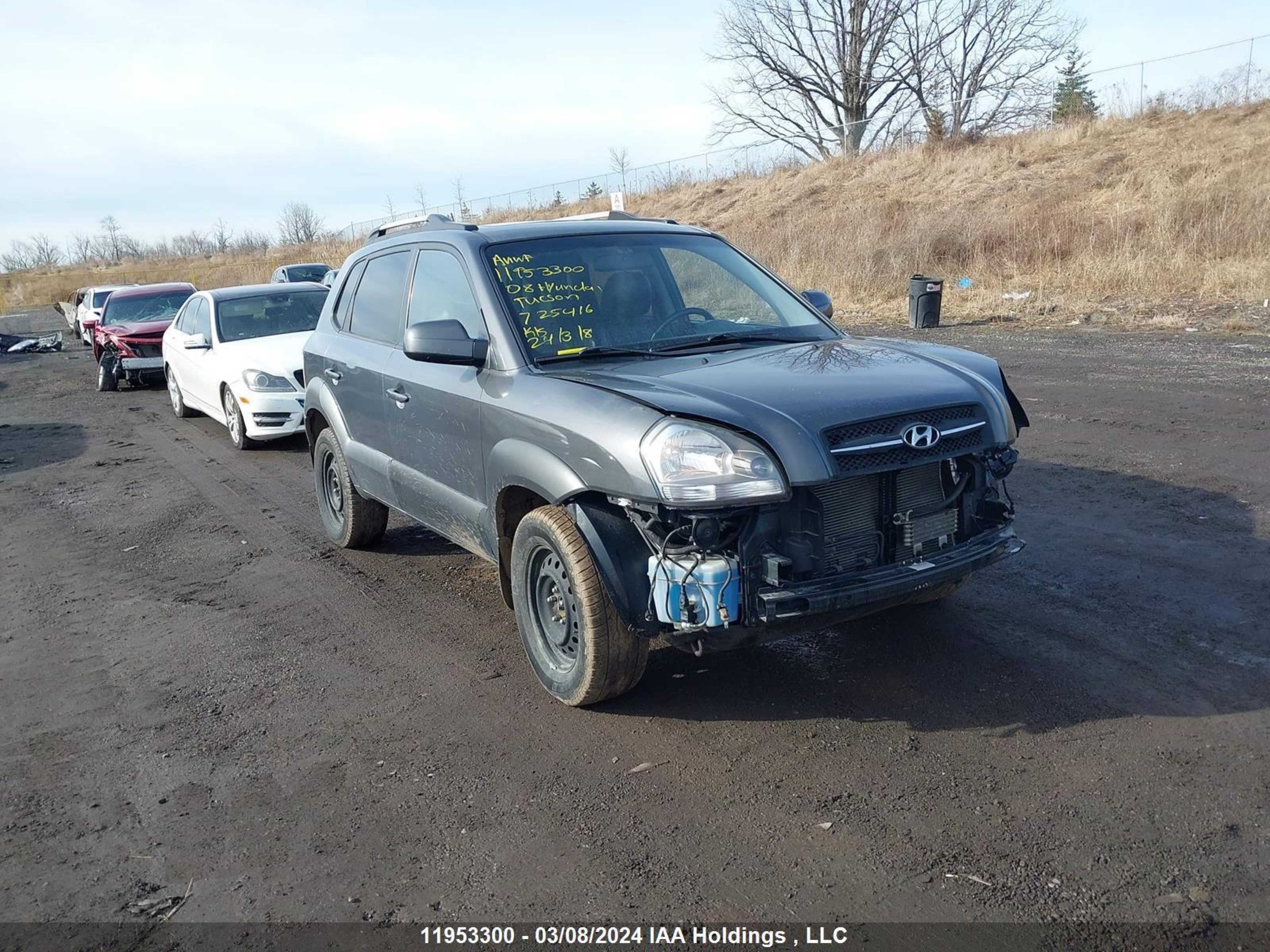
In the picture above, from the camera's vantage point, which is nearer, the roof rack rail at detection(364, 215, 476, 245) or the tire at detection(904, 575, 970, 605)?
the tire at detection(904, 575, 970, 605)

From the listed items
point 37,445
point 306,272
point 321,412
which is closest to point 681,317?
point 321,412

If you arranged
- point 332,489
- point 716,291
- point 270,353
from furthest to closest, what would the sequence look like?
1. point 270,353
2. point 332,489
3. point 716,291

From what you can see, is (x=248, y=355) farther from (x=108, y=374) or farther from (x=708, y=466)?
(x=708, y=466)

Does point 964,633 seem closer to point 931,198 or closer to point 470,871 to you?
point 470,871

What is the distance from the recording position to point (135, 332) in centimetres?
1752

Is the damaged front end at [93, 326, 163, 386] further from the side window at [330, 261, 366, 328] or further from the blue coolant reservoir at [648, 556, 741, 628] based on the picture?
the blue coolant reservoir at [648, 556, 741, 628]

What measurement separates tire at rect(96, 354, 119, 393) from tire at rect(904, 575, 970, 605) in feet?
53.7

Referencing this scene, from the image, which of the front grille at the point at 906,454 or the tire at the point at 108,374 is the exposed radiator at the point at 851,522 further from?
the tire at the point at 108,374

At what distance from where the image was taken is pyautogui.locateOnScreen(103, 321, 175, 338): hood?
57.4ft

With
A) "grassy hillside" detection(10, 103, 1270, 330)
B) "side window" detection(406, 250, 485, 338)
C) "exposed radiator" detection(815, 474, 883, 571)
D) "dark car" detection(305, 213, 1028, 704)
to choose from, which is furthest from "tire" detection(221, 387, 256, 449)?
"grassy hillside" detection(10, 103, 1270, 330)

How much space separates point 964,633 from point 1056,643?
402mm

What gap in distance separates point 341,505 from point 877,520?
4.13m

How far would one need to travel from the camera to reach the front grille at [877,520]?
3.81 m

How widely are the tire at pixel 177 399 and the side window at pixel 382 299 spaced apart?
8.72 meters
